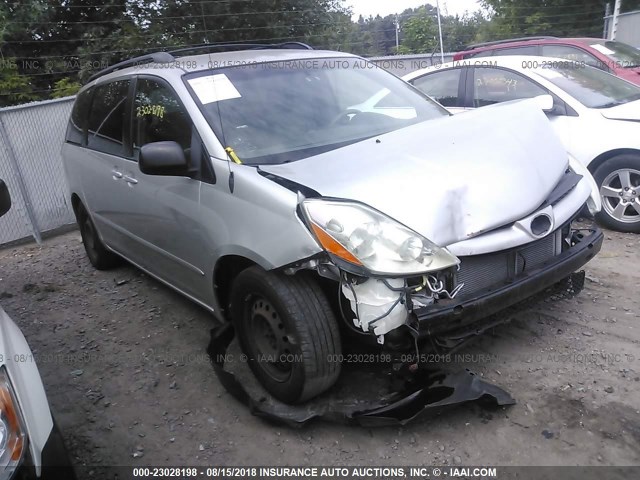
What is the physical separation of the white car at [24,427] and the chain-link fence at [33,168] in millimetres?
5018

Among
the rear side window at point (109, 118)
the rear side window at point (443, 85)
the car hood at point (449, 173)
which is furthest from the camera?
the rear side window at point (443, 85)

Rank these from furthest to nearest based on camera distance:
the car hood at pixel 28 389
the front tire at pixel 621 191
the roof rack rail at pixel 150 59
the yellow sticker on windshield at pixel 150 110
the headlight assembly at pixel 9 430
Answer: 1. the front tire at pixel 621 191
2. the roof rack rail at pixel 150 59
3. the yellow sticker on windshield at pixel 150 110
4. the car hood at pixel 28 389
5. the headlight assembly at pixel 9 430

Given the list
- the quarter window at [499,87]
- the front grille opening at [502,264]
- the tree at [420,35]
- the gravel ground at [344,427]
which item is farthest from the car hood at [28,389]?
the tree at [420,35]

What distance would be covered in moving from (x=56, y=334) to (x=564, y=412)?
3.52 m

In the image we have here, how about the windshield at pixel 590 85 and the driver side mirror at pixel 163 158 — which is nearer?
the driver side mirror at pixel 163 158

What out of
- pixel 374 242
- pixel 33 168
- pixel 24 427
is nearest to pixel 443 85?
pixel 374 242

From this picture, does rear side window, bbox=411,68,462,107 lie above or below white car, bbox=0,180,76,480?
above

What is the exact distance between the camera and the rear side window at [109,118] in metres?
3.98

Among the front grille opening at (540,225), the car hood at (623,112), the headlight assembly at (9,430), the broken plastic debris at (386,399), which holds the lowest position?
the broken plastic debris at (386,399)

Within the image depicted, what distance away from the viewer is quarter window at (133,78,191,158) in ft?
10.6

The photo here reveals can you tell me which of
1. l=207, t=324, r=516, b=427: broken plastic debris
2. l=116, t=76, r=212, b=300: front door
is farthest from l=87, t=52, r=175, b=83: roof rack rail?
l=207, t=324, r=516, b=427: broken plastic debris

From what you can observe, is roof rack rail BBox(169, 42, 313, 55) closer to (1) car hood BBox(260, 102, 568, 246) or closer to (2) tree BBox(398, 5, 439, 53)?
(1) car hood BBox(260, 102, 568, 246)

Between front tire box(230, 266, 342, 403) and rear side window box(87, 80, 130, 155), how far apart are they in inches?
71.0

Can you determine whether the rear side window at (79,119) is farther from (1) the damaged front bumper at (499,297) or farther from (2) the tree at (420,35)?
(2) the tree at (420,35)
